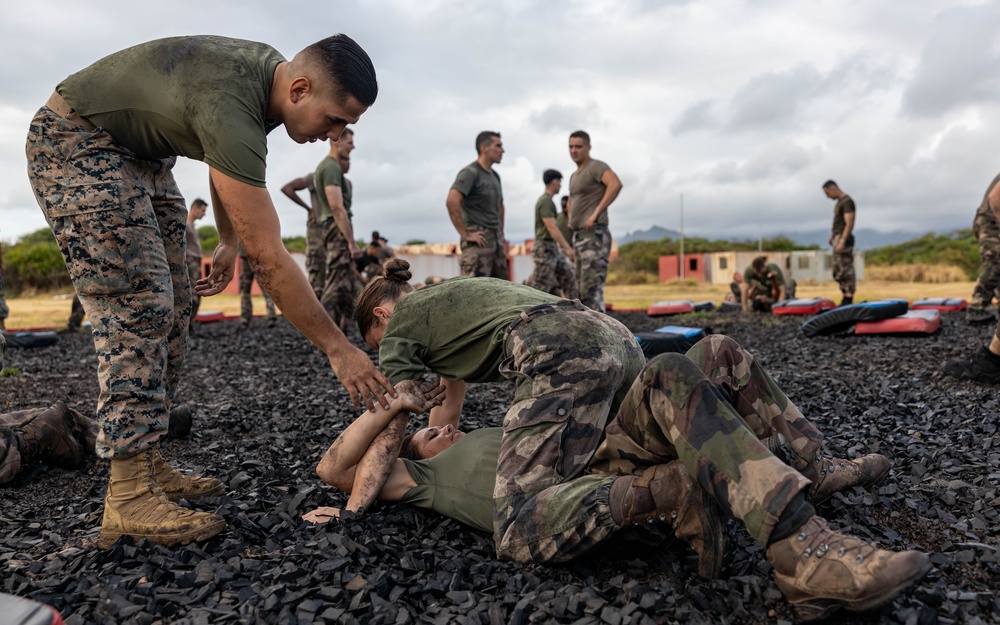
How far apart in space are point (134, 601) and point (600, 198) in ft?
24.5

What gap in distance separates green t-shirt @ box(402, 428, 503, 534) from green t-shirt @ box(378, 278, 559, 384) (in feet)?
0.94

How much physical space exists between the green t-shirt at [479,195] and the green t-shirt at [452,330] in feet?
16.8

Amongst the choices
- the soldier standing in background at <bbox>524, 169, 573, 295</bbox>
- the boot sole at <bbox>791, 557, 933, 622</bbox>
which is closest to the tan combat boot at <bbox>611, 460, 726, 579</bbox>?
the boot sole at <bbox>791, 557, 933, 622</bbox>

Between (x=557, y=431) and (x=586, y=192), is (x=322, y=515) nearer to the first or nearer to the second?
(x=557, y=431)

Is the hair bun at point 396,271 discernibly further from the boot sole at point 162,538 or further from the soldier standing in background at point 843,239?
the soldier standing in background at point 843,239

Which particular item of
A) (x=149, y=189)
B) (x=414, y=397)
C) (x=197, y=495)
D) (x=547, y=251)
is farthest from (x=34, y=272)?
(x=414, y=397)

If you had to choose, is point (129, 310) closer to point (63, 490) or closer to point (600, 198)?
point (63, 490)

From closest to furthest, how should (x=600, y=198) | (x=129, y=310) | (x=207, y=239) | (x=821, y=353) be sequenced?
(x=129, y=310)
(x=821, y=353)
(x=600, y=198)
(x=207, y=239)

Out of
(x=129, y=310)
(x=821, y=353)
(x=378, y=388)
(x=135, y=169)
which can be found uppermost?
(x=135, y=169)

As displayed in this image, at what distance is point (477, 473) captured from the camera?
259 cm

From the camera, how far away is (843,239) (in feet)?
38.4

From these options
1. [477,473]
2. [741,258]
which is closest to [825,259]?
[741,258]

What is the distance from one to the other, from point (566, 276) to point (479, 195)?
2231mm

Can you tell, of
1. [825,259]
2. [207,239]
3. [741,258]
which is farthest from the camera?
[207,239]
